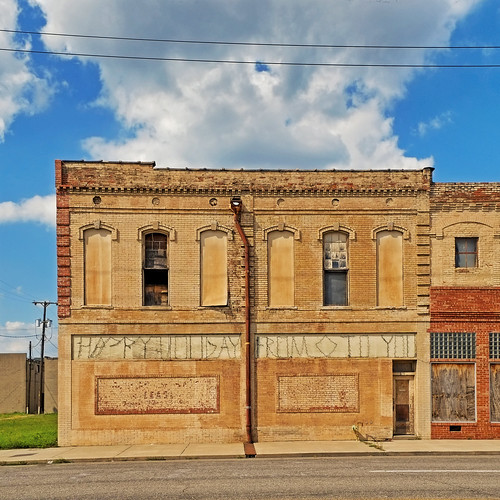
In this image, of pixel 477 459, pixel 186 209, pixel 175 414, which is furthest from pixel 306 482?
pixel 186 209

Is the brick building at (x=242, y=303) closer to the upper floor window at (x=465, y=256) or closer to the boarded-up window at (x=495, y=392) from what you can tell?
the upper floor window at (x=465, y=256)

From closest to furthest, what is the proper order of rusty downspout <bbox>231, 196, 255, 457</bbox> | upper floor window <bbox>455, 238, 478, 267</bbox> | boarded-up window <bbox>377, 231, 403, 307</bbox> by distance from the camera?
rusty downspout <bbox>231, 196, 255, 457</bbox> < boarded-up window <bbox>377, 231, 403, 307</bbox> < upper floor window <bbox>455, 238, 478, 267</bbox>

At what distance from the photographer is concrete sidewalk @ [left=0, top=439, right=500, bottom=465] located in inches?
645

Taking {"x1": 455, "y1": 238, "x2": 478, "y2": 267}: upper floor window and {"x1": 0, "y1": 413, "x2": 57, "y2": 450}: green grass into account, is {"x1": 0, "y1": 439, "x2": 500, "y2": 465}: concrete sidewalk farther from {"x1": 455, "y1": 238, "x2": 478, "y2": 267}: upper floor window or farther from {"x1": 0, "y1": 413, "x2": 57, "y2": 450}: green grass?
{"x1": 455, "y1": 238, "x2": 478, "y2": 267}: upper floor window

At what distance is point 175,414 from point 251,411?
2.36m

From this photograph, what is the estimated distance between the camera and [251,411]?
18828mm

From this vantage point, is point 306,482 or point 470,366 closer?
point 306,482

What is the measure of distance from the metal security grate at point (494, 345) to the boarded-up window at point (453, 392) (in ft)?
2.53

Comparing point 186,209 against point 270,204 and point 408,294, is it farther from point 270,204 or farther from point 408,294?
point 408,294

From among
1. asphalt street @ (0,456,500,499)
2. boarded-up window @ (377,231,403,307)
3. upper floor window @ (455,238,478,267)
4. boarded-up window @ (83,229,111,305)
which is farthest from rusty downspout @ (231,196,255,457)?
upper floor window @ (455,238,478,267)

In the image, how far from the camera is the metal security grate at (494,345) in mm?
19342

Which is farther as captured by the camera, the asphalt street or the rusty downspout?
the rusty downspout

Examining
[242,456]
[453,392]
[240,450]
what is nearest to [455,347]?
[453,392]

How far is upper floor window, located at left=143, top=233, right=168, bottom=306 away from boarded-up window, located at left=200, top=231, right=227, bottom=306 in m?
1.23
